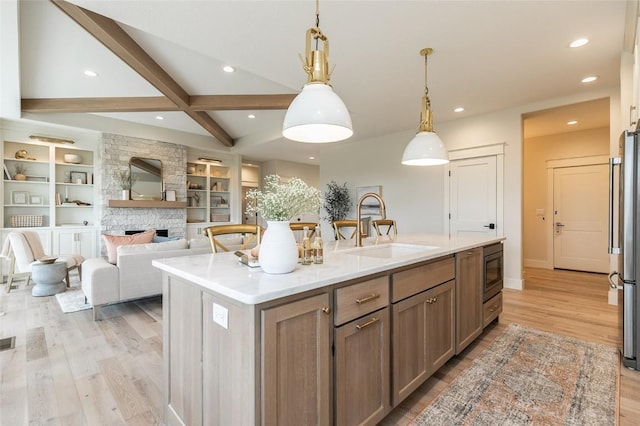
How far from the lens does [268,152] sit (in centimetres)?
787

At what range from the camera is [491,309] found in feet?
9.34

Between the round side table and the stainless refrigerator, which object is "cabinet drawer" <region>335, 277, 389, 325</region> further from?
the round side table

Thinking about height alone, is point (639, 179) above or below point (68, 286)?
above

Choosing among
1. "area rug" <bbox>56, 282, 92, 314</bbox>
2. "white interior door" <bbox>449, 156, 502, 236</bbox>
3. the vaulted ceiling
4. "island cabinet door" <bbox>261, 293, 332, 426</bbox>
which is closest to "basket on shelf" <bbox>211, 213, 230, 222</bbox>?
the vaulted ceiling

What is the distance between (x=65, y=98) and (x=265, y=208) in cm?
569

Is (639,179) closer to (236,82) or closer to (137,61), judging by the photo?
(236,82)

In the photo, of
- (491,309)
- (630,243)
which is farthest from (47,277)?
(630,243)

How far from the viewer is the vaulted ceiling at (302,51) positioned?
2334 mm

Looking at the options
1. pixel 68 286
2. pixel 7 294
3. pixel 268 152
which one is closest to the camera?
pixel 7 294

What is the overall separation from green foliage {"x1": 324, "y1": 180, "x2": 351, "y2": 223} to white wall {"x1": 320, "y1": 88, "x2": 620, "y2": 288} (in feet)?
0.66

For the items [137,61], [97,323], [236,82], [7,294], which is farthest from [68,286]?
[236,82]

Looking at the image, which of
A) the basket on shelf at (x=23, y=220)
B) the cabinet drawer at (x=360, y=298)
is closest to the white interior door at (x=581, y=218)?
the cabinet drawer at (x=360, y=298)

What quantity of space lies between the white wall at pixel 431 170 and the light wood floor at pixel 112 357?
122cm

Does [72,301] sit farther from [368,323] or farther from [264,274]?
[368,323]
